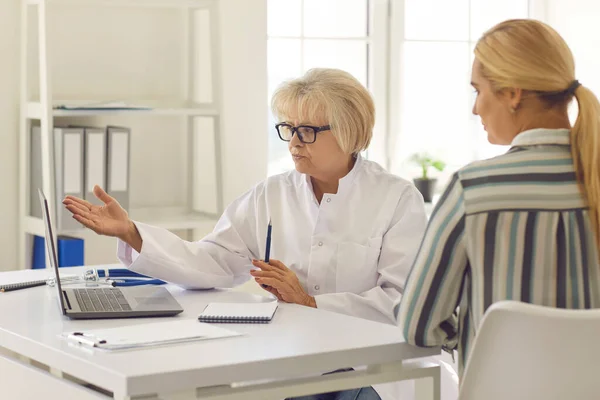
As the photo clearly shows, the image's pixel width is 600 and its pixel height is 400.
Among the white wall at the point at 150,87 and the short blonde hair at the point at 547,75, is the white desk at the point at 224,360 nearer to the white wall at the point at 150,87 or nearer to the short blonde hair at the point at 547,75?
the short blonde hair at the point at 547,75

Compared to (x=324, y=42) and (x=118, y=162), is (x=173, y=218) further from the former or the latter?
(x=324, y=42)

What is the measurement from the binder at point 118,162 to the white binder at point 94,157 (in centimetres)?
3

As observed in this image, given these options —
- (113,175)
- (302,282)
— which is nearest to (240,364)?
(302,282)

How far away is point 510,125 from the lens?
5.71 feet

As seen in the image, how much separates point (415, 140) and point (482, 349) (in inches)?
124

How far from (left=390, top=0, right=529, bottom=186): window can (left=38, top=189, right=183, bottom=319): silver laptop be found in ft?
7.94

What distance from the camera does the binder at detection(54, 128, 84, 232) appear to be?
3.29m

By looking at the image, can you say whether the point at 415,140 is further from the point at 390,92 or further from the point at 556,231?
the point at 556,231

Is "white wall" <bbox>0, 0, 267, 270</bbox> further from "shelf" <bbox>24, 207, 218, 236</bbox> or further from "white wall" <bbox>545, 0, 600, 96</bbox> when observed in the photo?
"white wall" <bbox>545, 0, 600, 96</bbox>

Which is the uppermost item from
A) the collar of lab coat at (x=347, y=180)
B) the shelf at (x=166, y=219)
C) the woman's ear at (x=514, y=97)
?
the woman's ear at (x=514, y=97)

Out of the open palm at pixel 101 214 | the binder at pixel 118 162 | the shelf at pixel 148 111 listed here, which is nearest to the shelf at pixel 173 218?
the binder at pixel 118 162

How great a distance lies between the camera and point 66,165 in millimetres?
3305

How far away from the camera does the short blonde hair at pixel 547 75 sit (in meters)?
1.67

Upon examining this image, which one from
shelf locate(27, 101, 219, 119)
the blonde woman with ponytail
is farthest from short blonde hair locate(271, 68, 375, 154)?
shelf locate(27, 101, 219, 119)
